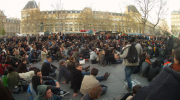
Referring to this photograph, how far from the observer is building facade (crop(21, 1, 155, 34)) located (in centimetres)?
4638

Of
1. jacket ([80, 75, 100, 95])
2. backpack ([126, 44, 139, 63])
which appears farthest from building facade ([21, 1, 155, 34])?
jacket ([80, 75, 100, 95])

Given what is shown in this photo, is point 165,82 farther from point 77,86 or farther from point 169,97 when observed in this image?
point 77,86

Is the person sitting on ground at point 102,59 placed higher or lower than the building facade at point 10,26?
lower

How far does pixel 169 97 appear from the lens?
0.92m

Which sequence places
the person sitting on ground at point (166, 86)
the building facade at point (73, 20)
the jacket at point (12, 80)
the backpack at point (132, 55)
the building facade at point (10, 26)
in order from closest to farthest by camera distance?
the person sitting on ground at point (166, 86), the backpack at point (132, 55), the jacket at point (12, 80), the building facade at point (73, 20), the building facade at point (10, 26)

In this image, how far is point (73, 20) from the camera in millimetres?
68000

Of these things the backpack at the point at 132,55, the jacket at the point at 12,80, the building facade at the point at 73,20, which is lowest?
the jacket at the point at 12,80

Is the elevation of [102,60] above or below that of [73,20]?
below

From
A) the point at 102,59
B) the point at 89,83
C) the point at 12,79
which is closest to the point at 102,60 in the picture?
the point at 102,59

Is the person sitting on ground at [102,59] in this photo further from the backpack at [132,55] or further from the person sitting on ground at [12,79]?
the person sitting on ground at [12,79]

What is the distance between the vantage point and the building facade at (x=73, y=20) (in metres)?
46.4

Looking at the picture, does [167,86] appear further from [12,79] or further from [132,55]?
[12,79]

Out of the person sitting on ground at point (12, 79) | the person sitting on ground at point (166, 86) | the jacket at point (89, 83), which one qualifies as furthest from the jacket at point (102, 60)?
the person sitting on ground at point (166, 86)

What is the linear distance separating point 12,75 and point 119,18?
244 ft
